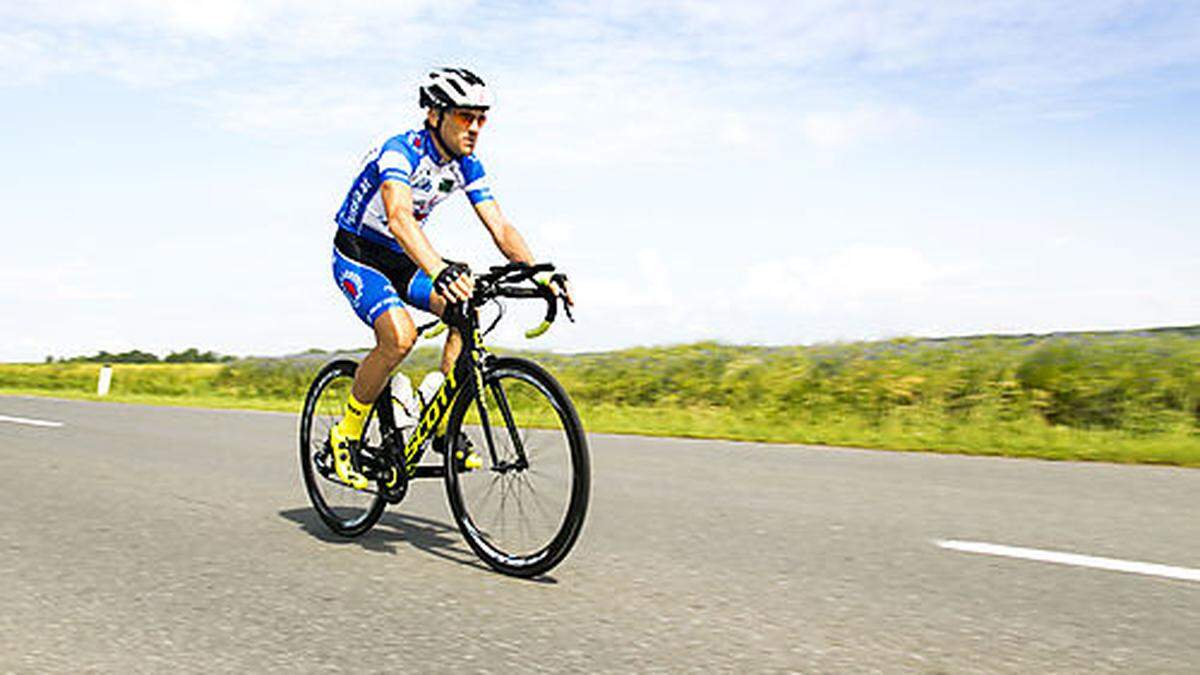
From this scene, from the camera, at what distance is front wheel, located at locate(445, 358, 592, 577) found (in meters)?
5.08

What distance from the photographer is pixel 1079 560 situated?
5.49 meters

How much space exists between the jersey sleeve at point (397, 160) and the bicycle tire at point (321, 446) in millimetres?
1334

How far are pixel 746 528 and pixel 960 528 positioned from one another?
110 centimetres

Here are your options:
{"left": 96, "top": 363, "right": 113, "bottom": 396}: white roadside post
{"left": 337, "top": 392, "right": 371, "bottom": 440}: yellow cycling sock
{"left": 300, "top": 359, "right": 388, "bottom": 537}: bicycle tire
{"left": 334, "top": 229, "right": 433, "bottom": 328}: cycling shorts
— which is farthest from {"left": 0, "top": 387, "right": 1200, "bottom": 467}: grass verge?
{"left": 96, "top": 363, "right": 113, "bottom": 396}: white roadside post

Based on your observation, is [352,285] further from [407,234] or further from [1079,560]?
[1079,560]

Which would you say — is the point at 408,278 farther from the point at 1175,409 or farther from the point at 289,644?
the point at 1175,409

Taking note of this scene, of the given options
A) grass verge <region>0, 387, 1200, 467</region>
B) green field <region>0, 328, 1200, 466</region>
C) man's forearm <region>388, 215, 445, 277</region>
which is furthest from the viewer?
green field <region>0, 328, 1200, 466</region>

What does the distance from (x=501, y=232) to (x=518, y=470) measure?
1231 mm

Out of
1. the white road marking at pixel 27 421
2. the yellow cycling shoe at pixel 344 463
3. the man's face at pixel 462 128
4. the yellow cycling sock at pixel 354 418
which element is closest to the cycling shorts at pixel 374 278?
the yellow cycling sock at pixel 354 418

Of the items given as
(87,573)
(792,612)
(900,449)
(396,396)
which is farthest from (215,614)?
(900,449)

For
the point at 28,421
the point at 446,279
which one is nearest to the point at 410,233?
the point at 446,279

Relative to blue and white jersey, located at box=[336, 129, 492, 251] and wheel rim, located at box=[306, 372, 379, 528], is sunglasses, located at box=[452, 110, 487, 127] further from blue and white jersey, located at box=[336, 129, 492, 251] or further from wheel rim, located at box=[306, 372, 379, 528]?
wheel rim, located at box=[306, 372, 379, 528]

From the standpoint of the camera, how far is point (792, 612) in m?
4.55

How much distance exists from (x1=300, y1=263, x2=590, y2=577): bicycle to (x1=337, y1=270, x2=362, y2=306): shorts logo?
357mm
